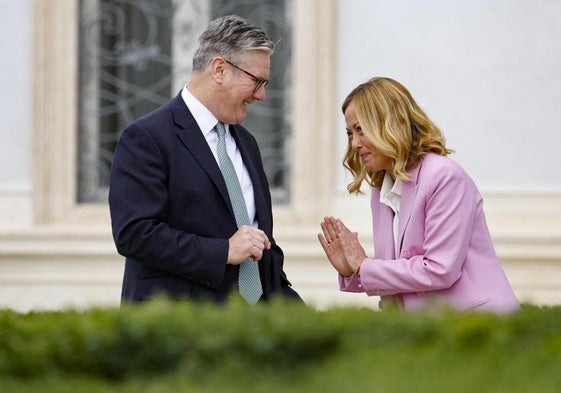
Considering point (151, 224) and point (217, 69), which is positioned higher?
point (217, 69)

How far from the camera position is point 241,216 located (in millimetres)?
4707

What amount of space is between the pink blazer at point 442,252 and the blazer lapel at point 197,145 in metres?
0.63

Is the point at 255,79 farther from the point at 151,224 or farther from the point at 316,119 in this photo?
the point at 316,119

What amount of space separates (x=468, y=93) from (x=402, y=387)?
18.9 feet

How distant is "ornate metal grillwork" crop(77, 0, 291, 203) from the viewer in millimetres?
8391

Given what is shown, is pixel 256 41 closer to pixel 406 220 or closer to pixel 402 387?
pixel 406 220

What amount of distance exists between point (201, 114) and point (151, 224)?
550mm

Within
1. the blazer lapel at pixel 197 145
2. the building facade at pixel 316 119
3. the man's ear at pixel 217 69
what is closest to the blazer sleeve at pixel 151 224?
the blazer lapel at pixel 197 145

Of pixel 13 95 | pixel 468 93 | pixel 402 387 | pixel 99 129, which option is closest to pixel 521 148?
pixel 468 93

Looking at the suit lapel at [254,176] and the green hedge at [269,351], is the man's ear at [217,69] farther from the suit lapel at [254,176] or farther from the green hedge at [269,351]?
the green hedge at [269,351]

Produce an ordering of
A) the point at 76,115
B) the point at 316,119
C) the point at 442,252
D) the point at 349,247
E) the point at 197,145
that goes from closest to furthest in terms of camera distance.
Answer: the point at 442,252
the point at 197,145
the point at 349,247
the point at 316,119
the point at 76,115

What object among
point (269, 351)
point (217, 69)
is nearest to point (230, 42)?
point (217, 69)

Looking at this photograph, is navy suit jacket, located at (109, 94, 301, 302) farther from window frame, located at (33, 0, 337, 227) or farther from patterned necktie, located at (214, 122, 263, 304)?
window frame, located at (33, 0, 337, 227)


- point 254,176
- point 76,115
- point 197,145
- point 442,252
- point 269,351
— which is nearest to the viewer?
point 269,351
